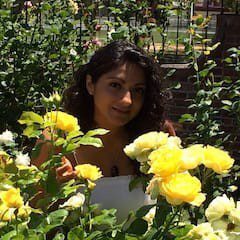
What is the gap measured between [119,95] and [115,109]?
2.2 inches

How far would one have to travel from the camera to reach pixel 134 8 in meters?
4.39

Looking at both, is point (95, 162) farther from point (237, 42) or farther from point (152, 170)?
point (237, 42)

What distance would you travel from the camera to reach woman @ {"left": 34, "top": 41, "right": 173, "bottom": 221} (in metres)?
2.48

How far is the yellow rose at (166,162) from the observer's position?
45.6 inches

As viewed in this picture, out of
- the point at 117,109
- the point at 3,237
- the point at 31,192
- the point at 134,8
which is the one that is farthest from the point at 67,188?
the point at 134,8

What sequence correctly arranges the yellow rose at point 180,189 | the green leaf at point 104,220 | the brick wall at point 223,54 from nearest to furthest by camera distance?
the yellow rose at point 180,189 < the green leaf at point 104,220 < the brick wall at point 223,54

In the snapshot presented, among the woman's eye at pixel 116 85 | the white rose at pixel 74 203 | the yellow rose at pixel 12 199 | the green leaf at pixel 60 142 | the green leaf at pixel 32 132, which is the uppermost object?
the green leaf at pixel 32 132

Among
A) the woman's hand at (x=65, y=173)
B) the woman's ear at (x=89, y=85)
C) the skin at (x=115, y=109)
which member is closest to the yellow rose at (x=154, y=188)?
the woman's hand at (x=65, y=173)

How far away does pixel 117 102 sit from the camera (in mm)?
2445

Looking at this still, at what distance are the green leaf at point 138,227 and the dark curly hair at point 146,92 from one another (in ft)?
4.25

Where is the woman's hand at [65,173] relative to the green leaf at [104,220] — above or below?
above

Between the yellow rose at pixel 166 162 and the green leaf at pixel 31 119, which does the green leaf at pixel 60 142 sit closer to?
the green leaf at pixel 31 119

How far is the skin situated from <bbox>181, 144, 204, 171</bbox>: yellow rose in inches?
45.2

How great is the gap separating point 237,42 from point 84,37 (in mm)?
1075
